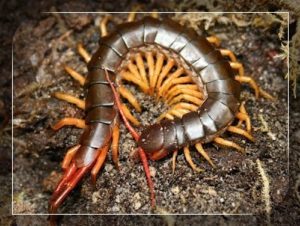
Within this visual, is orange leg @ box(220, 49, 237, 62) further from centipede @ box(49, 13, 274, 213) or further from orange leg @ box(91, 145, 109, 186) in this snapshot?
orange leg @ box(91, 145, 109, 186)

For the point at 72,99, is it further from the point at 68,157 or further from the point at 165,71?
the point at 165,71

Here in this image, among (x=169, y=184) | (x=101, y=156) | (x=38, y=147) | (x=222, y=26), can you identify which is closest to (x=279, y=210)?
(x=169, y=184)

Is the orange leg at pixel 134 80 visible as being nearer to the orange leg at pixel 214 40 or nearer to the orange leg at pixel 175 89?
the orange leg at pixel 175 89

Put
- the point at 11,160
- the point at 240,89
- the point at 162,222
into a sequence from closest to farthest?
the point at 162,222 < the point at 240,89 < the point at 11,160

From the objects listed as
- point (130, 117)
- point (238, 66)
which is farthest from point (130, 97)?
point (238, 66)

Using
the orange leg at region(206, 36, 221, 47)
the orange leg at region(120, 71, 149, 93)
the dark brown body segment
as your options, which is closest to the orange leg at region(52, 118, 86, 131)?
the dark brown body segment

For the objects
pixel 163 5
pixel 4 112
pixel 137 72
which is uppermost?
pixel 163 5

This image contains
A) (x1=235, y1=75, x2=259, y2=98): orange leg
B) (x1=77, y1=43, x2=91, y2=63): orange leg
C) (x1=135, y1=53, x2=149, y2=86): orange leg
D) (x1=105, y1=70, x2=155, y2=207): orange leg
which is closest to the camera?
(x1=105, y1=70, x2=155, y2=207): orange leg

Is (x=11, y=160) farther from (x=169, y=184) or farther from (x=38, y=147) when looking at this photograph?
(x=169, y=184)
